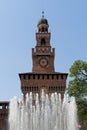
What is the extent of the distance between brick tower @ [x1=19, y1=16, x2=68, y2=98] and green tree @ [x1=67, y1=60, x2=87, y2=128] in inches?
514

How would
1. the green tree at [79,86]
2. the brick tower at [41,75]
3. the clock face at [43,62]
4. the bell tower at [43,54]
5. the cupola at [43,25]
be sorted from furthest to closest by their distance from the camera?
1. the cupola at [43,25]
2. the clock face at [43,62]
3. the bell tower at [43,54]
4. the brick tower at [41,75]
5. the green tree at [79,86]

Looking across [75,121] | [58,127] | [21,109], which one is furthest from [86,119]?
[21,109]

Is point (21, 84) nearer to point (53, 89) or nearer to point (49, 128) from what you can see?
point (53, 89)

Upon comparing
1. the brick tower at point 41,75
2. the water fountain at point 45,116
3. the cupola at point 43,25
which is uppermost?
the cupola at point 43,25

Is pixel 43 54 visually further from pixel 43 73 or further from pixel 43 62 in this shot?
pixel 43 73

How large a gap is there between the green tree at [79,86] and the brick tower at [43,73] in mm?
13063

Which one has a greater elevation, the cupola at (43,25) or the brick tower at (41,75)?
the cupola at (43,25)

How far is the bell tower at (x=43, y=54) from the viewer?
44478 millimetres

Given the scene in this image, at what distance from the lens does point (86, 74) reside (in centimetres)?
2850

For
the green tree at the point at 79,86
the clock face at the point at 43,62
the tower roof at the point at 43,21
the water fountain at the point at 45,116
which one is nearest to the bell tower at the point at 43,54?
the clock face at the point at 43,62

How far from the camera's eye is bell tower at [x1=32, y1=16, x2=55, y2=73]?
44478mm

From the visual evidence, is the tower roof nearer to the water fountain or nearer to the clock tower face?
the clock tower face

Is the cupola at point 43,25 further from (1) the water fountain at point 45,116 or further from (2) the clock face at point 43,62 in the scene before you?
(1) the water fountain at point 45,116

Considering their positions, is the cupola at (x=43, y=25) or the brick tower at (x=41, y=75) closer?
the brick tower at (x=41, y=75)
